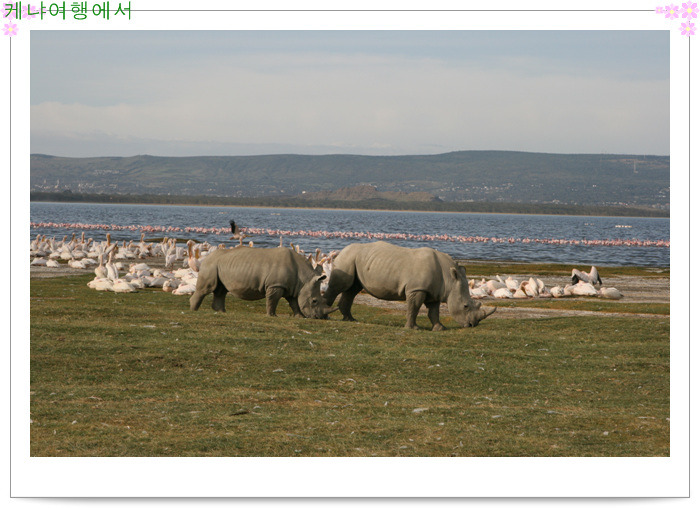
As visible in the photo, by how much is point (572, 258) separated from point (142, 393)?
5533 centimetres

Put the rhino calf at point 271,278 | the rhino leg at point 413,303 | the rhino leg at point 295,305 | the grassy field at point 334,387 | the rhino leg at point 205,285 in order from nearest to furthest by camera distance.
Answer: the grassy field at point 334,387 < the rhino leg at point 413,303 < the rhino calf at point 271,278 < the rhino leg at point 295,305 < the rhino leg at point 205,285

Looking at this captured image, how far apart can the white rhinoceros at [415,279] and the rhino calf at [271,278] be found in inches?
37.5

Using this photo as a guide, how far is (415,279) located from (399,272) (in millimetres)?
394

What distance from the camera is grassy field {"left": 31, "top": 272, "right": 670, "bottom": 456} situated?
28.3 ft

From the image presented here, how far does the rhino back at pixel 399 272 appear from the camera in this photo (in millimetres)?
17312

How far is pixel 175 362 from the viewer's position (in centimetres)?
1252

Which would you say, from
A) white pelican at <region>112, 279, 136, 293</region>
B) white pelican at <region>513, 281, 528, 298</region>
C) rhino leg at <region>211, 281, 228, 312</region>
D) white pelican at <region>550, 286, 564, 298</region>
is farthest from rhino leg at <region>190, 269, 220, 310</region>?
white pelican at <region>550, 286, 564, 298</region>

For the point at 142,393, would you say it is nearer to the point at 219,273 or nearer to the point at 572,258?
the point at 219,273

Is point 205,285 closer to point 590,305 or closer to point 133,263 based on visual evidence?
point 590,305

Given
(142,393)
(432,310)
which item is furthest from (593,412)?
(432,310)
